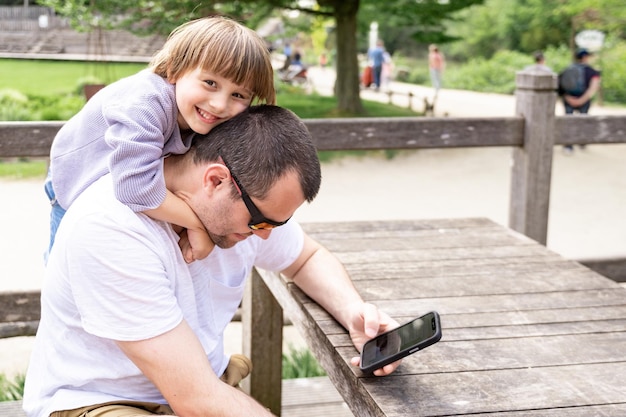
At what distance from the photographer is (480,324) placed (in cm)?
205

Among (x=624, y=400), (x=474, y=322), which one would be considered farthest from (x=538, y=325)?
(x=624, y=400)

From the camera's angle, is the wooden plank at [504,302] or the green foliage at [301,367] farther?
the green foliage at [301,367]

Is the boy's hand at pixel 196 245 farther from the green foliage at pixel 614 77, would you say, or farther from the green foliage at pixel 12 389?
the green foliage at pixel 614 77

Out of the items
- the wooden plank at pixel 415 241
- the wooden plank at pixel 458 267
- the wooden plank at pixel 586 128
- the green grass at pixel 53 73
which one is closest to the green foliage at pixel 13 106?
the green grass at pixel 53 73

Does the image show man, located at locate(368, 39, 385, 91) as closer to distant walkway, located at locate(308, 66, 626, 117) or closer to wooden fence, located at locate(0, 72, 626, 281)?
distant walkway, located at locate(308, 66, 626, 117)

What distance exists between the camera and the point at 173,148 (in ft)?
6.43

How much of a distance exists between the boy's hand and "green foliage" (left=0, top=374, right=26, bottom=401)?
2056 millimetres

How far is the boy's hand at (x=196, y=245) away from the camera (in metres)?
1.80

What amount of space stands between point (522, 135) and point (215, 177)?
2402mm

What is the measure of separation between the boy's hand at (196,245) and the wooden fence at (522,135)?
5.40 ft

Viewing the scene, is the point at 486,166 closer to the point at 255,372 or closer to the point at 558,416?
the point at 255,372

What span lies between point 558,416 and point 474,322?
539mm

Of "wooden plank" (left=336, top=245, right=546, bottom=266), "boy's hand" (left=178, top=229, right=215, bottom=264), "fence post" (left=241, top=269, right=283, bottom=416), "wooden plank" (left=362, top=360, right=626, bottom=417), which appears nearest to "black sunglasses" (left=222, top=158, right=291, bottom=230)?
"boy's hand" (left=178, top=229, right=215, bottom=264)

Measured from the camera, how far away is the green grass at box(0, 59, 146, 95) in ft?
62.4
